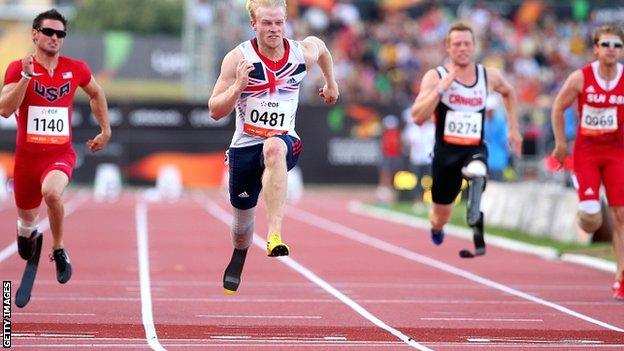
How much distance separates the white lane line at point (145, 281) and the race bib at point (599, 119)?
4.08 m

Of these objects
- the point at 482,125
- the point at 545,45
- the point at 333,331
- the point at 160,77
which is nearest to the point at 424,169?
the point at 545,45

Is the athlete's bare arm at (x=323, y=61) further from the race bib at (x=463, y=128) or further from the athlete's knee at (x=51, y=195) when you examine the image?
the race bib at (x=463, y=128)

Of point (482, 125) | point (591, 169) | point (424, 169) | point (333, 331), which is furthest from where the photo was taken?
point (424, 169)

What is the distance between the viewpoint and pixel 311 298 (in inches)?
524

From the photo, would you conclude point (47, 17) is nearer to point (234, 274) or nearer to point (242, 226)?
point (242, 226)

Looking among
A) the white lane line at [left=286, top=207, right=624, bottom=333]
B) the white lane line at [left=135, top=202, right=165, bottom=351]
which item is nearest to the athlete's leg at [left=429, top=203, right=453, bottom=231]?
the white lane line at [left=286, top=207, right=624, bottom=333]

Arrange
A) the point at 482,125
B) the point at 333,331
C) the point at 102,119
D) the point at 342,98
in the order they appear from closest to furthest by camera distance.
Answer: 1. the point at 333,331
2. the point at 102,119
3. the point at 482,125
4. the point at 342,98

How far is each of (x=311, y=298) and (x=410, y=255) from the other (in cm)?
625

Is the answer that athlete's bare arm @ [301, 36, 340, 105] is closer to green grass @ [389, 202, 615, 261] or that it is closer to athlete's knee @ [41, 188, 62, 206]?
athlete's knee @ [41, 188, 62, 206]

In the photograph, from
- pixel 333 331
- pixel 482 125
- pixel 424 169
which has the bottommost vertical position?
pixel 424 169

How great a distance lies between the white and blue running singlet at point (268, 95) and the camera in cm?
1067

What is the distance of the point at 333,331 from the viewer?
10406mm

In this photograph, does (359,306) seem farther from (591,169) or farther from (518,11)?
(518,11)

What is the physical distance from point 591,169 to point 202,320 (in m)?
4.01
